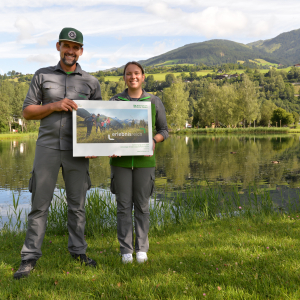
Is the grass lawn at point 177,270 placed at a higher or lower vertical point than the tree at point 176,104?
lower

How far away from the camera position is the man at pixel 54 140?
3.15m

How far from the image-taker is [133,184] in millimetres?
3422

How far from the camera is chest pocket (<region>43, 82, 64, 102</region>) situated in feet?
10.6

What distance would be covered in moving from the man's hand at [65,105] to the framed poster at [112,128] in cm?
6

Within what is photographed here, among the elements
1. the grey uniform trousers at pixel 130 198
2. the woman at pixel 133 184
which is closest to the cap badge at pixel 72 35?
the woman at pixel 133 184

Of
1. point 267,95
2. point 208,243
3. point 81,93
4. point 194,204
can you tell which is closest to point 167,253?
point 208,243

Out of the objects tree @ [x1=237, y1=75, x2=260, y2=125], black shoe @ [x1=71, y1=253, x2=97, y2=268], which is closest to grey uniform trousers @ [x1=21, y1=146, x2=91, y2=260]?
black shoe @ [x1=71, y1=253, x2=97, y2=268]

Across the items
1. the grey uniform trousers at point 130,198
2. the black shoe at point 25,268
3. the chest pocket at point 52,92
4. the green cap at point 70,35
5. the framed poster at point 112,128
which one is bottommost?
the black shoe at point 25,268

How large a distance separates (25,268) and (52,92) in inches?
75.8

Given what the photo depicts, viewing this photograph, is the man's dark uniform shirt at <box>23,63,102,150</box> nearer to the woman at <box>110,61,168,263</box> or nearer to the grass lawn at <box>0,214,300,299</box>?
the woman at <box>110,61,168,263</box>

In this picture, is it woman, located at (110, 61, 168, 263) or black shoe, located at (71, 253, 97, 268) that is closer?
black shoe, located at (71, 253, 97, 268)

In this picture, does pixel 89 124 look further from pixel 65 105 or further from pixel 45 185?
pixel 45 185

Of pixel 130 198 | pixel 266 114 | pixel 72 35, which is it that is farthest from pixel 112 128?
pixel 266 114

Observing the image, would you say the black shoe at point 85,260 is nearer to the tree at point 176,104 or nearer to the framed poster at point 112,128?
the framed poster at point 112,128
